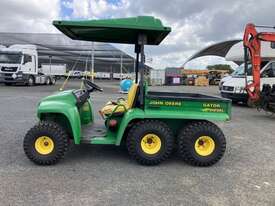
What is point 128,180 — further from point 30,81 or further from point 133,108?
point 30,81

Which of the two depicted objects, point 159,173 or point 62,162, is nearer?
point 159,173

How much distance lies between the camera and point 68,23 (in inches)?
184

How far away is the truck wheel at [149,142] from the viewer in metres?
5.02

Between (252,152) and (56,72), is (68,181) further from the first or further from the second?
(56,72)

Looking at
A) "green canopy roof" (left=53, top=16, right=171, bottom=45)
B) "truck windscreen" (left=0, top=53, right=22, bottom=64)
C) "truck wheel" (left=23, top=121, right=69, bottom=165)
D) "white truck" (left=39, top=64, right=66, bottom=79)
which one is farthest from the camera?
"white truck" (left=39, top=64, right=66, bottom=79)

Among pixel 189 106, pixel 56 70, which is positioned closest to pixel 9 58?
pixel 189 106

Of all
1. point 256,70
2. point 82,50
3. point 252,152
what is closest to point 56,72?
point 82,50

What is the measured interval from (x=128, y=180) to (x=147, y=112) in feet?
3.74

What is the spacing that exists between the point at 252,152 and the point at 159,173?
7.10ft

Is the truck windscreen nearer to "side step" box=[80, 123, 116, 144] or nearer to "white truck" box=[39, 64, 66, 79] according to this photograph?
"side step" box=[80, 123, 116, 144]

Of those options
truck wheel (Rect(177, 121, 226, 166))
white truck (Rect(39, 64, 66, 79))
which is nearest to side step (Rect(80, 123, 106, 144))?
truck wheel (Rect(177, 121, 226, 166))

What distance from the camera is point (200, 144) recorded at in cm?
520

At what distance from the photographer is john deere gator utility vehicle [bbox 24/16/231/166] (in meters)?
4.93

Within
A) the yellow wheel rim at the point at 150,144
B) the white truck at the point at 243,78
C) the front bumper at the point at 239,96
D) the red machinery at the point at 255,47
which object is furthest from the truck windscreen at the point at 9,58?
the yellow wheel rim at the point at 150,144
